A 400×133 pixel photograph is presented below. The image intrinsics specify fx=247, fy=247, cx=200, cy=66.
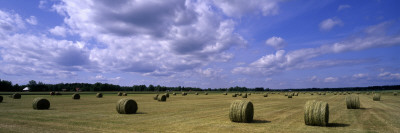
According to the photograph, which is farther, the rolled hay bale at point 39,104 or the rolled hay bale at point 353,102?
the rolled hay bale at point 353,102

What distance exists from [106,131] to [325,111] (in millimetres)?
10057

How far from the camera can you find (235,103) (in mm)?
13930

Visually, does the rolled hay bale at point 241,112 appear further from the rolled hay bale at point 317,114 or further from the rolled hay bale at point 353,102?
the rolled hay bale at point 353,102

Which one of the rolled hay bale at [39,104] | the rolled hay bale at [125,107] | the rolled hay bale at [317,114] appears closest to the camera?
the rolled hay bale at [317,114]

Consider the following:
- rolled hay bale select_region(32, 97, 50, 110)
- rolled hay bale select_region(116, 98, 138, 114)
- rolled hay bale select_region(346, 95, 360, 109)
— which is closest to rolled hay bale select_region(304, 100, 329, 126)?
rolled hay bale select_region(346, 95, 360, 109)

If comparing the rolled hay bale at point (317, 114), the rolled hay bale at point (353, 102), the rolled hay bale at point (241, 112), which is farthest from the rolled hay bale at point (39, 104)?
the rolled hay bale at point (353, 102)

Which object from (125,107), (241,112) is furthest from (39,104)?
(241,112)

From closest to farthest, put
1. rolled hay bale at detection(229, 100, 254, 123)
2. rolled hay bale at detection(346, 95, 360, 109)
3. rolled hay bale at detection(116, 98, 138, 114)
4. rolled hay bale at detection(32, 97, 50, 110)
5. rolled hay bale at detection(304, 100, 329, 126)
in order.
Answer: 1. rolled hay bale at detection(304, 100, 329, 126)
2. rolled hay bale at detection(229, 100, 254, 123)
3. rolled hay bale at detection(116, 98, 138, 114)
4. rolled hay bale at detection(32, 97, 50, 110)
5. rolled hay bale at detection(346, 95, 360, 109)

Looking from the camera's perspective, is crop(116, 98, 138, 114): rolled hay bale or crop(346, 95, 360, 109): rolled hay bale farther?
crop(346, 95, 360, 109): rolled hay bale

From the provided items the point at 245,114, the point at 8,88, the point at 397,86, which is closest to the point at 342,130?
the point at 245,114

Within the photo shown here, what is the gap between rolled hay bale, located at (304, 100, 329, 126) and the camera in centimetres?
1184

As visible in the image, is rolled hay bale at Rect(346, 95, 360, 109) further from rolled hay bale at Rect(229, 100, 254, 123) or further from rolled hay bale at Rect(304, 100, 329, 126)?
rolled hay bale at Rect(229, 100, 254, 123)

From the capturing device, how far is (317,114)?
11.9m

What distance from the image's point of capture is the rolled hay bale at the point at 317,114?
11836 mm
